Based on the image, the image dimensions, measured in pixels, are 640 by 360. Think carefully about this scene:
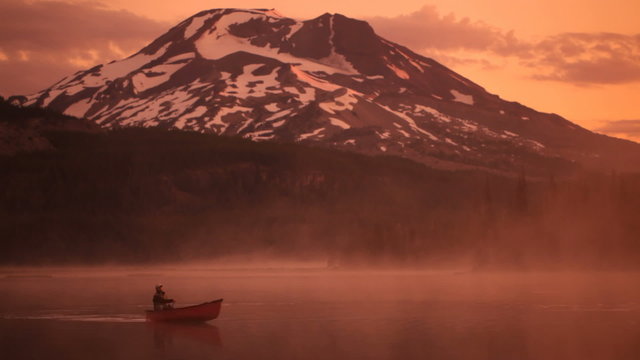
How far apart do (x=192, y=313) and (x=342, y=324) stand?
1252 cm

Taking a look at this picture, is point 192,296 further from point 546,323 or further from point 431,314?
point 546,323

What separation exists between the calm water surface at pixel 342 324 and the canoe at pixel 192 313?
0.92 metres

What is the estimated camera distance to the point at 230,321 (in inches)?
3878

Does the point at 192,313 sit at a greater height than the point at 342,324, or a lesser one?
greater

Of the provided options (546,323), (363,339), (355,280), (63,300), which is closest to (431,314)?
(546,323)

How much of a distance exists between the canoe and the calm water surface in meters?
0.92

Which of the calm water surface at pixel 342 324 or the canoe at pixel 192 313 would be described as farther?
the canoe at pixel 192 313

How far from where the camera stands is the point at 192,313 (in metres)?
93.1

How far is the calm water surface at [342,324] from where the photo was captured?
2977 inches

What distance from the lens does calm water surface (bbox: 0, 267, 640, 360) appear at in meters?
75.6

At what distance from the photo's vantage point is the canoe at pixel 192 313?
9225 centimetres

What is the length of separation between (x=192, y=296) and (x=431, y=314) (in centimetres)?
3944

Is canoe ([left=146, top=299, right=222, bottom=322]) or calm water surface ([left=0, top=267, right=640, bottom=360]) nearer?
calm water surface ([left=0, top=267, right=640, bottom=360])

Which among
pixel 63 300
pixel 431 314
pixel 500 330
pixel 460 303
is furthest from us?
pixel 63 300
